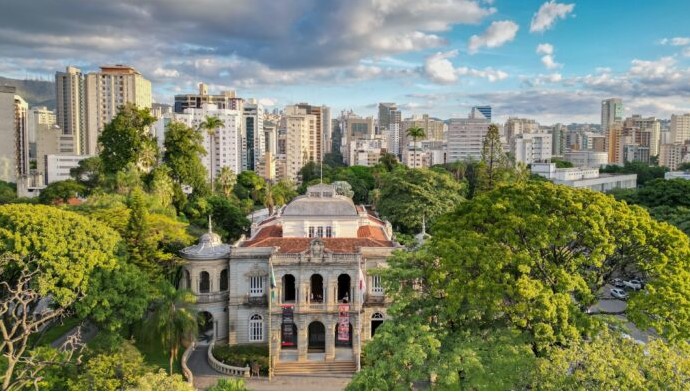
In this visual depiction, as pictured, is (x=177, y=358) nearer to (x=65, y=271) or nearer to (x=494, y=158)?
(x=65, y=271)

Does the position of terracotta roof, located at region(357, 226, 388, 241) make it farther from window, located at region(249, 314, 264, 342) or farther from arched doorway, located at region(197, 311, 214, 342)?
arched doorway, located at region(197, 311, 214, 342)

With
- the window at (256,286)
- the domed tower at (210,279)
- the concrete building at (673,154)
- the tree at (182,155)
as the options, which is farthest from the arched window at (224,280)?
the concrete building at (673,154)

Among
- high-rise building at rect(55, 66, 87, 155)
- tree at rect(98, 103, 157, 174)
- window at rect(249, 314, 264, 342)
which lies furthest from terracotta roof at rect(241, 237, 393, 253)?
high-rise building at rect(55, 66, 87, 155)

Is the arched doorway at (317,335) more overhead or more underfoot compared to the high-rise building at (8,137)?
more underfoot

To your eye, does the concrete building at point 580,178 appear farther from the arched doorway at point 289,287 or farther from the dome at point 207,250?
the dome at point 207,250

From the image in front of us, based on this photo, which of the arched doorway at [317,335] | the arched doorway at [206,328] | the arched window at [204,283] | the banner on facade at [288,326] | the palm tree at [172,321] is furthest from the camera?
the arched doorway at [206,328]

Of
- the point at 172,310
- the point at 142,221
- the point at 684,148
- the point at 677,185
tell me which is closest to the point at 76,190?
the point at 142,221
